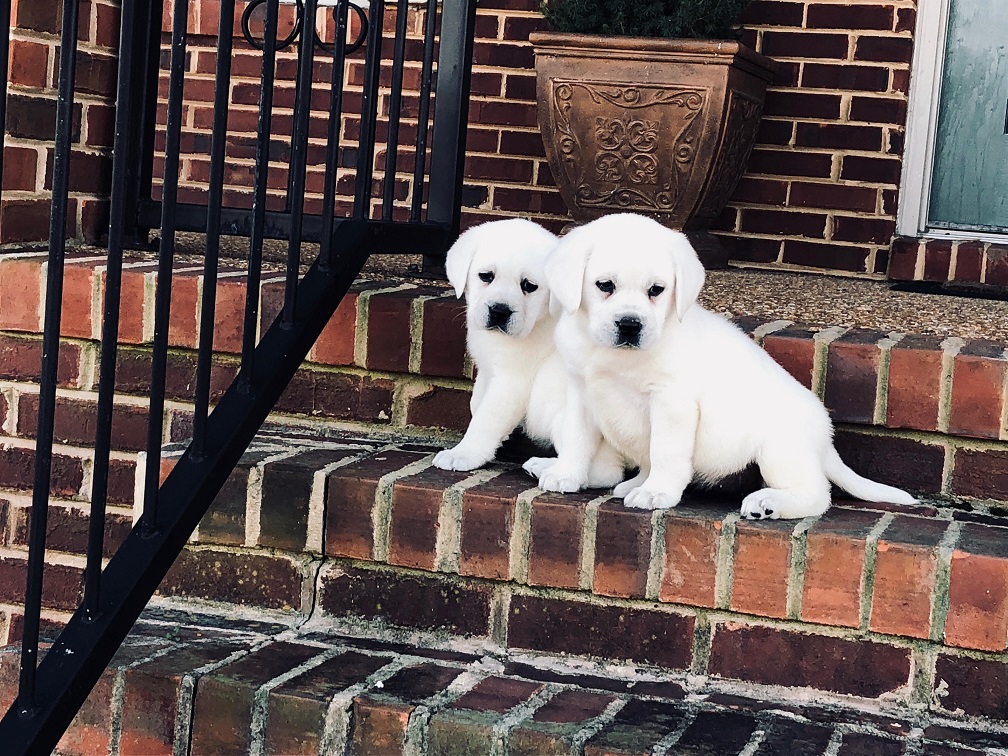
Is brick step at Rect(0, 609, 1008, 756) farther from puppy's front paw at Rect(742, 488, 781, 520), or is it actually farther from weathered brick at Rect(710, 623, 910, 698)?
puppy's front paw at Rect(742, 488, 781, 520)

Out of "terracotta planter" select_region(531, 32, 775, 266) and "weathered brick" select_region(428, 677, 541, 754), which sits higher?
"terracotta planter" select_region(531, 32, 775, 266)

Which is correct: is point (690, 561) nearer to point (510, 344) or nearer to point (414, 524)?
point (414, 524)

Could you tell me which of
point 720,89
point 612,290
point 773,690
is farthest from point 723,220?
point 773,690

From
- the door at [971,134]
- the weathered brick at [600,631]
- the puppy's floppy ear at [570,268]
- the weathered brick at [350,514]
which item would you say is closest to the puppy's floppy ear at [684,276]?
the puppy's floppy ear at [570,268]

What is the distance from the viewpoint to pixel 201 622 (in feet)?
7.91

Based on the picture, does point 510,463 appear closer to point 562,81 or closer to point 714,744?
point 714,744

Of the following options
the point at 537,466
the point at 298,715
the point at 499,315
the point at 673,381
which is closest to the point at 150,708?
the point at 298,715

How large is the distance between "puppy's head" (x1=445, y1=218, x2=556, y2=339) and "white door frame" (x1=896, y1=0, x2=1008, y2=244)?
238 centimetres

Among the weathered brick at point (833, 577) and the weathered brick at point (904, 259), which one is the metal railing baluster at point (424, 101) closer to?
the weathered brick at point (833, 577)

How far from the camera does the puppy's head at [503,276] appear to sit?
254 centimetres

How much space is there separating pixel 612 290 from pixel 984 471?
889mm

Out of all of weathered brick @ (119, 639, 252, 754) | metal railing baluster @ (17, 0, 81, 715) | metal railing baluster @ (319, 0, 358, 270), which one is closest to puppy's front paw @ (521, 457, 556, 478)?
metal railing baluster @ (319, 0, 358, 270)

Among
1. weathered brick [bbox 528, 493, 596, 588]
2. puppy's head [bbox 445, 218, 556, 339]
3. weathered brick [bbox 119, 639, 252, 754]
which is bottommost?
weathered brick [bbox 119, 639, 252, 754]

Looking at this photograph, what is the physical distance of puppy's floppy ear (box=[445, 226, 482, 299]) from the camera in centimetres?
262
